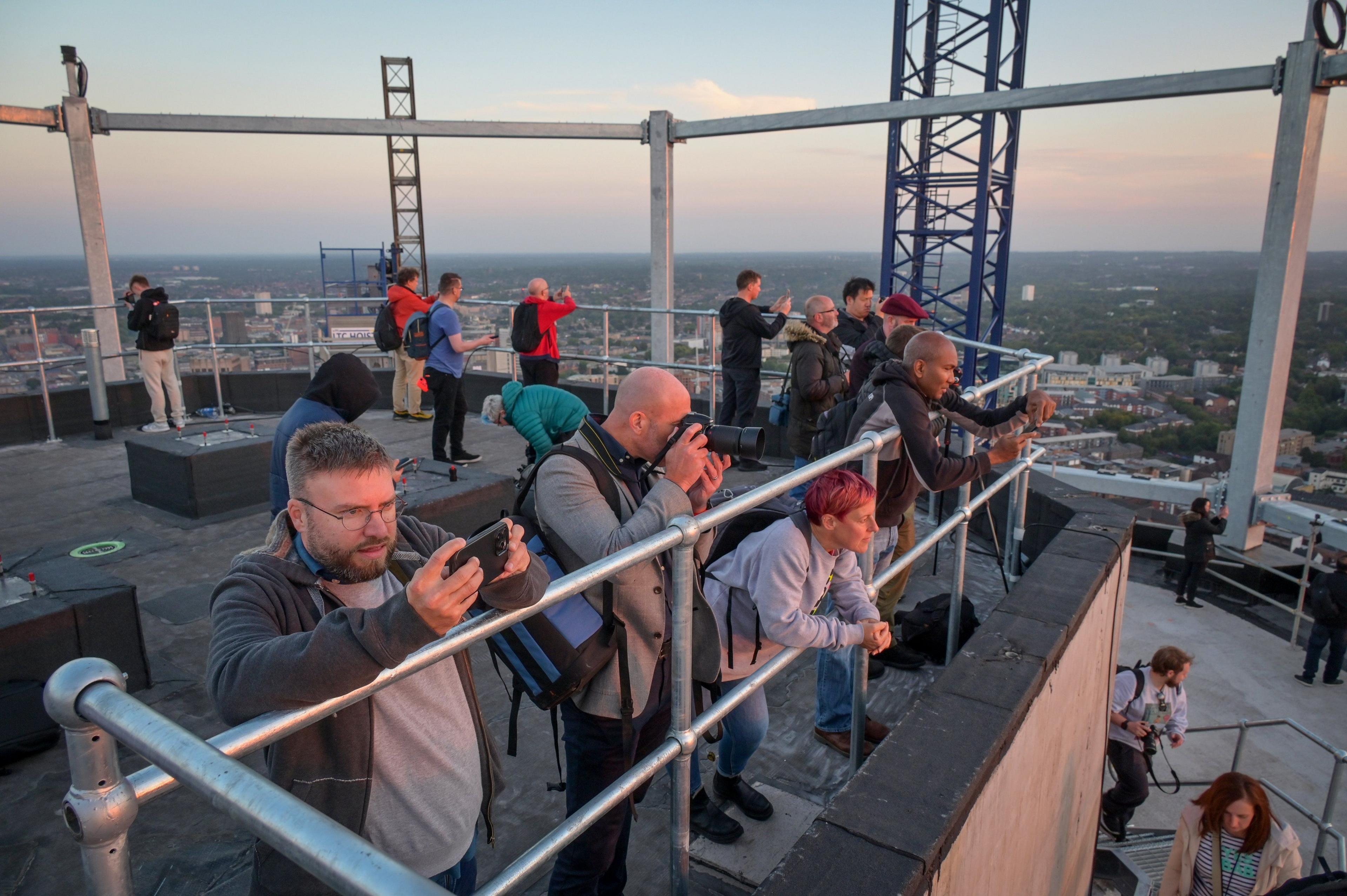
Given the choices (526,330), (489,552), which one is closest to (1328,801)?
(489,552)

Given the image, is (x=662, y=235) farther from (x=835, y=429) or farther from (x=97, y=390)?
(x=835, y=429)

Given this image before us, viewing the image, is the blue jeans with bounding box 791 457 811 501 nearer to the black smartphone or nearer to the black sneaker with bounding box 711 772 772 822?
the black sneaker with bounding box 711 772 772 822

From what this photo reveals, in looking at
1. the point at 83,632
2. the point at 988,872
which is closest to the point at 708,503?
the point at 988,872

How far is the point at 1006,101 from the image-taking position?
848 centimetres

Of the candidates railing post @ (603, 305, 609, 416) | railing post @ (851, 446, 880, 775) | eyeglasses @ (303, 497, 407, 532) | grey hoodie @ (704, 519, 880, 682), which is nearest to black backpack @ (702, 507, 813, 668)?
grey hoodie @ (704, 519, 880, 682)

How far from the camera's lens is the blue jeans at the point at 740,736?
2.84 metres

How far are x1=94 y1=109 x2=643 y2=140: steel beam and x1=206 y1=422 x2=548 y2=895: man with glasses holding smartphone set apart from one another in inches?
354

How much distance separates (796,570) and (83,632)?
3335 mm

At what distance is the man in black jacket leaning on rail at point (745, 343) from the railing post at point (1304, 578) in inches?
249

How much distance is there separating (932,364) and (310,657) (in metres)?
2.66

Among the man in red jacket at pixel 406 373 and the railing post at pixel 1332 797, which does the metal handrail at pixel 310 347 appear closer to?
the man in red jacket at pixel 406 373

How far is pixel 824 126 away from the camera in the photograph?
9.30 meters

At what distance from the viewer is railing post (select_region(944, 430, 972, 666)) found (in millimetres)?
3537

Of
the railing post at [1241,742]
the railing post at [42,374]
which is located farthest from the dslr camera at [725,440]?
the railing post at [42,374]
